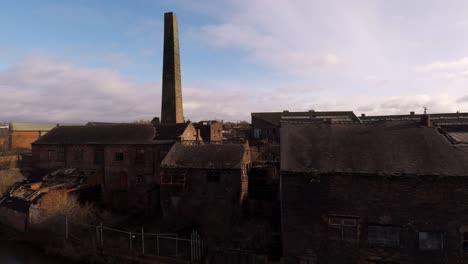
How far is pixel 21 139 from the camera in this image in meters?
48.2

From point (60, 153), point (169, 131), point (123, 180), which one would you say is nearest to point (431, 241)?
point (169, 131)

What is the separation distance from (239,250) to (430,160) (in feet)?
31.9

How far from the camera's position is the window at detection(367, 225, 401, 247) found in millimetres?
12305

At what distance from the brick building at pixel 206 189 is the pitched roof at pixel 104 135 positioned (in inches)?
265

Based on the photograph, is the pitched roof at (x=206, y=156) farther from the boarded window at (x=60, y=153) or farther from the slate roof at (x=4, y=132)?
the slate roof at (x=4, y=132)

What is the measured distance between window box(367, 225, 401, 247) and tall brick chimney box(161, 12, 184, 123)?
26069mm

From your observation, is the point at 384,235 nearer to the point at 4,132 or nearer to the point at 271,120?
the point at 271,120

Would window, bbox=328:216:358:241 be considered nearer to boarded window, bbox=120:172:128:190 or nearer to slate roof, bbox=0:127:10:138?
boarded window, bbox=120:172:128:190

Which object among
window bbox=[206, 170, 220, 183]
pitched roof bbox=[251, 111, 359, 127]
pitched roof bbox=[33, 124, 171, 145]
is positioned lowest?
window bbox=[206, 170, 220, 183]

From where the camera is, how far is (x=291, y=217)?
1339 cm

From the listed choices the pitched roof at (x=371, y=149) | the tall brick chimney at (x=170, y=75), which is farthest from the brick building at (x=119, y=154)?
the pitched roof at (x=371, y=149)

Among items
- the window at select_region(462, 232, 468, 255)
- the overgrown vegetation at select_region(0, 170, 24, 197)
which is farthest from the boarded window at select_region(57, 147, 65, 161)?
the window at select_region(462, 232, 468, 255)

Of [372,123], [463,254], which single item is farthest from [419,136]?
[463,254]

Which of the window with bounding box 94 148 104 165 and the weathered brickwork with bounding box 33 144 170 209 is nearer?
the weathered brickwork with bounding box 33 144 170 209
